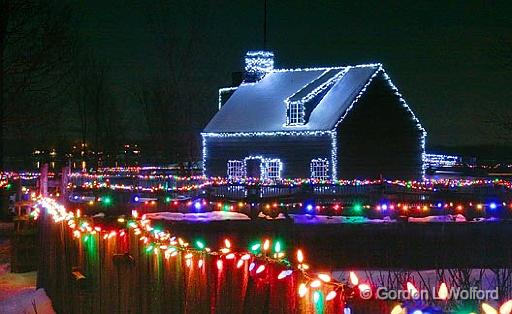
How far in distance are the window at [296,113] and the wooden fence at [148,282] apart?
98.9ft

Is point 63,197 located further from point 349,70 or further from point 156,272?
point 349,70

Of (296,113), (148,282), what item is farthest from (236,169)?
(148,282)

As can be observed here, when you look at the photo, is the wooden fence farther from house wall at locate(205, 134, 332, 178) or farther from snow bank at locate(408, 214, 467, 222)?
house wall at locate(205, 134, 332, 178)

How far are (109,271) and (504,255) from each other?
51.5 ft

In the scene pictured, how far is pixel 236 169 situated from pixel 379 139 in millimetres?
8133

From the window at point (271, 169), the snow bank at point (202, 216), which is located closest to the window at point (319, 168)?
the window at point (271, 169)

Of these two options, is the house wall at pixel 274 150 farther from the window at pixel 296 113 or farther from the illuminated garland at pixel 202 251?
the illuminated garland at pixel 202 251

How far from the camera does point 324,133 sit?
41.5 m

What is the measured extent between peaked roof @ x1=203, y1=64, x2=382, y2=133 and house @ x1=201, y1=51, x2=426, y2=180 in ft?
0.20

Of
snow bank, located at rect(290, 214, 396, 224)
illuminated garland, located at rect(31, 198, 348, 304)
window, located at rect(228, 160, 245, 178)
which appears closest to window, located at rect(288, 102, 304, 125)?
window, located at rect(228, 160, 245, 178)

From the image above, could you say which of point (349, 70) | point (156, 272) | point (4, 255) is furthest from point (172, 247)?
point (349, 70)

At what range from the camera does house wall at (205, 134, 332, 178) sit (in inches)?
1649

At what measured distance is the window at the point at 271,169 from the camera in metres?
43.2

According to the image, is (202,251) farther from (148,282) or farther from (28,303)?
(28,303)
